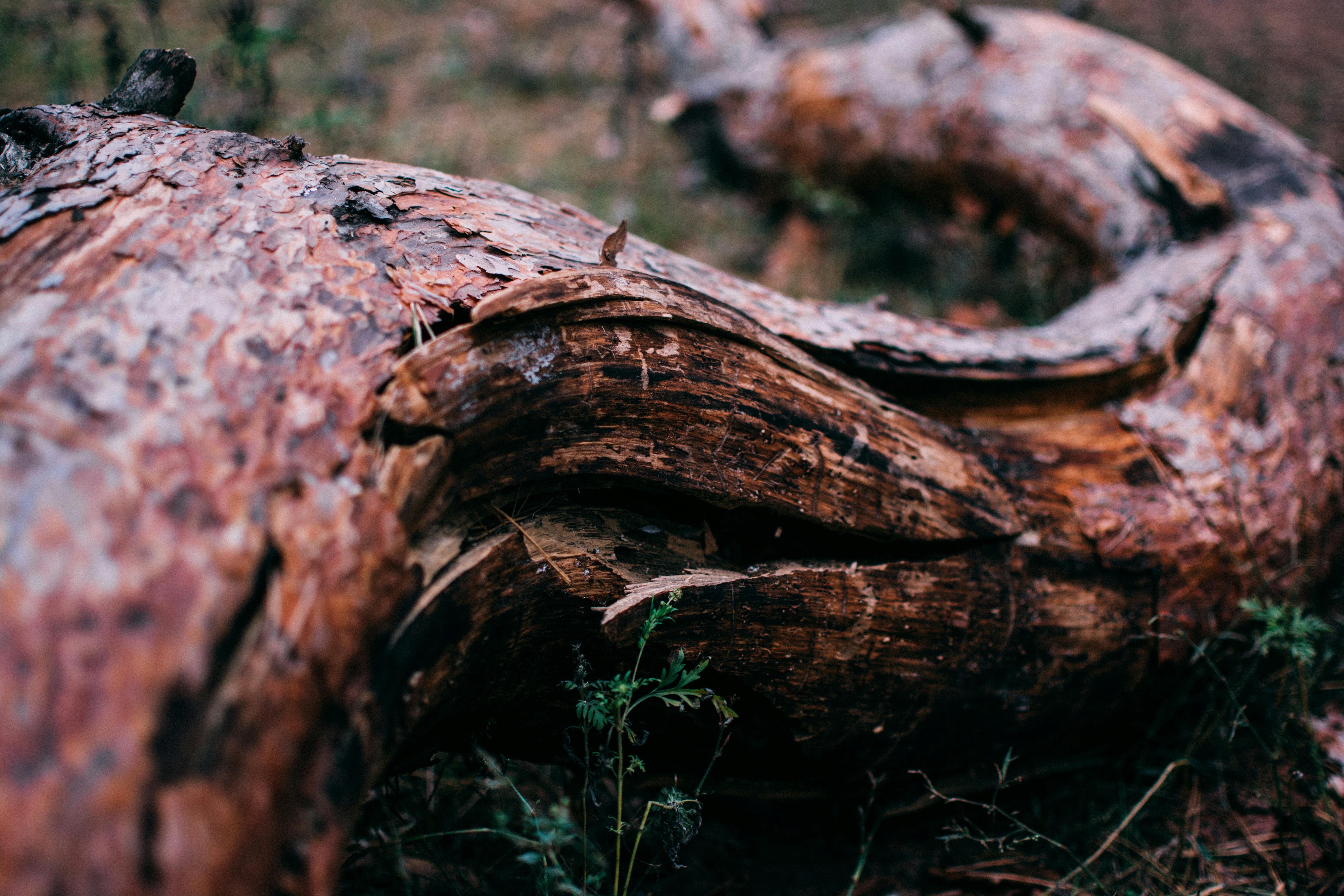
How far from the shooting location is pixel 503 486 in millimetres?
1251

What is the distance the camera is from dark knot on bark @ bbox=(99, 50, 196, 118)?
1557 millimetres

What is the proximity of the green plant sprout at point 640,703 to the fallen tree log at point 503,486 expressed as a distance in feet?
0.22

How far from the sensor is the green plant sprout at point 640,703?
1.25 meters

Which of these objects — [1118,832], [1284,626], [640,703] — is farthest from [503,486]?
[1284,626]

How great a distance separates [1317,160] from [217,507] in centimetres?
394

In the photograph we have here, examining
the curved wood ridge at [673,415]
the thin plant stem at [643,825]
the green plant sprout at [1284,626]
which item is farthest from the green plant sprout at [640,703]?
the green plant sprout at [1284,626]

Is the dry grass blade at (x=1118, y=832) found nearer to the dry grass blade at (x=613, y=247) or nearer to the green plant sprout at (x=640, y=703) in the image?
the green plant sprout at (x=640, y=703)

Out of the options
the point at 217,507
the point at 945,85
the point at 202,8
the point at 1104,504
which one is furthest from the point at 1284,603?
the point at 202,8

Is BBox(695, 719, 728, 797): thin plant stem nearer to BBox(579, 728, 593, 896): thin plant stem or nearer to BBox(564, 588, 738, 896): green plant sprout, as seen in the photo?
BBox(564, 588, 738, 896): green plant sprout

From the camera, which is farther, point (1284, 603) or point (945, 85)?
point (945, 85)

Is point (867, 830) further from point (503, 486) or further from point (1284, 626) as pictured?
point (503, 486)

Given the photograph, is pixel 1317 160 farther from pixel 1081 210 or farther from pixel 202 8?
pixel 202 8

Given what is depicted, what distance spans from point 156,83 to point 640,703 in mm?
1738

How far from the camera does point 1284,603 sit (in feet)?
6.05
